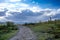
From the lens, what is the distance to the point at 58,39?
48.5m

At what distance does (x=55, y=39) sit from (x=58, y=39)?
1.24m

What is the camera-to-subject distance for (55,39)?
47625 mm

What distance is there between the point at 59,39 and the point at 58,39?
41 centimetres

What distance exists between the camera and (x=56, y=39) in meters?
47.8

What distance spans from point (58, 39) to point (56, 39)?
892mm

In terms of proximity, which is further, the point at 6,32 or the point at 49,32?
the point at 6,32

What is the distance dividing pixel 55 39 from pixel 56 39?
36 centimetres

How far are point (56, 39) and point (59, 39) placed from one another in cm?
130

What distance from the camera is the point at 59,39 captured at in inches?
1921

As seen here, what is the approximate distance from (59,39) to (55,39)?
1655mm
